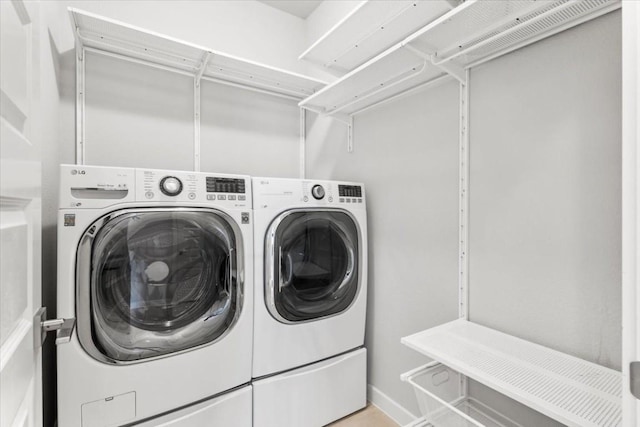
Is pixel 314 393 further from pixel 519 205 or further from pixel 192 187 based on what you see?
pixel 519 205

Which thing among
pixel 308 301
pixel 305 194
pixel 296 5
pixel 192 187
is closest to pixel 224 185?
pixel 192 187

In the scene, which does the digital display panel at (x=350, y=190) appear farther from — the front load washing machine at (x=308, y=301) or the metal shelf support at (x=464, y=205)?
the metal shelf support at (x=464, y=205)

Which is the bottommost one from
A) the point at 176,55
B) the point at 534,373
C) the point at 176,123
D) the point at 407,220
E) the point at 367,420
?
the point at 367,420

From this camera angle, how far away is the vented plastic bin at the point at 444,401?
1269 mm

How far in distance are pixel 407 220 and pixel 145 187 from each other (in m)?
1.37

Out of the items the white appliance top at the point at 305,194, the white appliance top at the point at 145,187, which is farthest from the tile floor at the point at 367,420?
the white appliance top at the point at 145,187

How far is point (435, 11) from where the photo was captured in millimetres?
1451

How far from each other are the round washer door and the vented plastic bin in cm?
91

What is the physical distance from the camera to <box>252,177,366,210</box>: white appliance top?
61.9 inches

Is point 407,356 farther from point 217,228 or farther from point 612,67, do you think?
point 612,67

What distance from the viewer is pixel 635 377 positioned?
0.56 m

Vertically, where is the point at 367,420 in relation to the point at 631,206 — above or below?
below

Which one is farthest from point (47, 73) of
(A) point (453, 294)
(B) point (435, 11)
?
(A) point (453, 294)

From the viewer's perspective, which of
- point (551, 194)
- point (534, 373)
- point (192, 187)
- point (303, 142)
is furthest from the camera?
point (303, 142)
